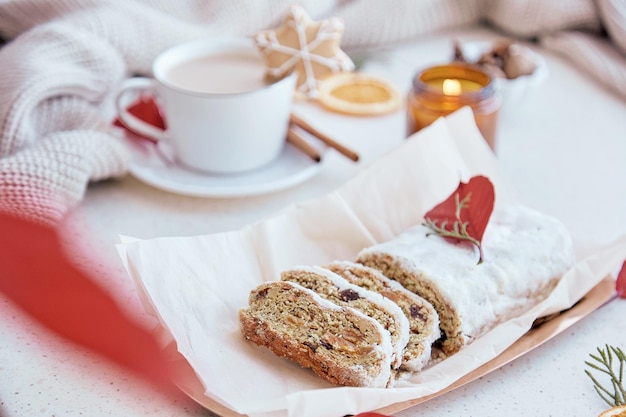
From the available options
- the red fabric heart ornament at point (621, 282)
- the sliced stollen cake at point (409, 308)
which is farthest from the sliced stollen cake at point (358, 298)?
the red fabric heart ornament at point (621, 282)

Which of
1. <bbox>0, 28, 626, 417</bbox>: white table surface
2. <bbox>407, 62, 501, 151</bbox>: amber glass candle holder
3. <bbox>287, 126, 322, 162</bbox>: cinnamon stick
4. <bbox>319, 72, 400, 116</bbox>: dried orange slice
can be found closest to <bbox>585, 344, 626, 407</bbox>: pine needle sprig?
<bbox>0, 28, 626, 417</bbox>: white table surface

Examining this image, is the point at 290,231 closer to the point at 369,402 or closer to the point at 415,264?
the point at 415,264

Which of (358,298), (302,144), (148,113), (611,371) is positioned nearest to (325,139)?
(302,144)

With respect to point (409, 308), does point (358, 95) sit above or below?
below

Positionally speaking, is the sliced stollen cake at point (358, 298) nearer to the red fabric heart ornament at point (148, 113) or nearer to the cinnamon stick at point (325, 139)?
the cinnamon stick at point (325, 139)

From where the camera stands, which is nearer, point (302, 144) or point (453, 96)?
point (453, 96)

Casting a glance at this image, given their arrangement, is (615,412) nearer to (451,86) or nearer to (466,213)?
(466,213)
